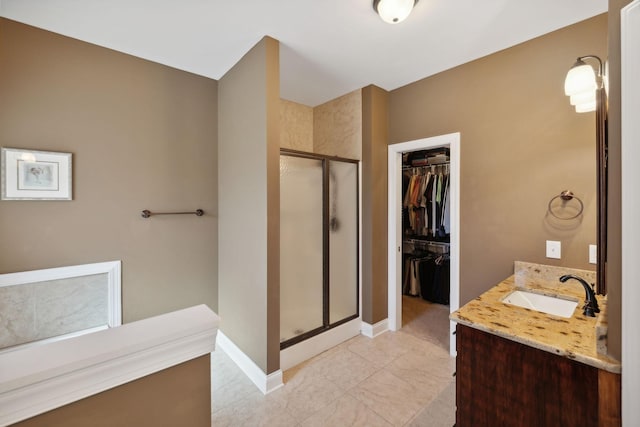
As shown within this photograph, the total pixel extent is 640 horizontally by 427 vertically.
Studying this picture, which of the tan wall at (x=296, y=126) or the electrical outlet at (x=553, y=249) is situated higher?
the tan wall at (x=296, y=126)

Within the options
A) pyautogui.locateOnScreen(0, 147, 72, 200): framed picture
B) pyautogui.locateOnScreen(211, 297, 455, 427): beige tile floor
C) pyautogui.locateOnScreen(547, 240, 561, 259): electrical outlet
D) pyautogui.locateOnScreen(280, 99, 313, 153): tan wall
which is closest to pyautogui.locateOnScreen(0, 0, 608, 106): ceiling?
pyautogui.locateOnScreen(280, 99, 313, 153): tan wall

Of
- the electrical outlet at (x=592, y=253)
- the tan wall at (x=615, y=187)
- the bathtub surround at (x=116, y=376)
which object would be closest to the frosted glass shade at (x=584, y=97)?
the tan wall at (x=615, y=187)

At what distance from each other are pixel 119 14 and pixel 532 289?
10.7 ft

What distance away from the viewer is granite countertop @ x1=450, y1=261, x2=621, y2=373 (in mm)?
1006

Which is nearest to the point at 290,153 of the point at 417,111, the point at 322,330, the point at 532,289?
the point at 417,111

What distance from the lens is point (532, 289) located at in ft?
5.94

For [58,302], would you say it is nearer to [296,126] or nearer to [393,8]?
[296,126]

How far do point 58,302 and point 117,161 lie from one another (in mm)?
1134

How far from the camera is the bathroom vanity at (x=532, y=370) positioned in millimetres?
982

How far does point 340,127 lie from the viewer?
3.13 metres

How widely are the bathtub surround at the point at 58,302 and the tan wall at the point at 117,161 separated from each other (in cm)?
7

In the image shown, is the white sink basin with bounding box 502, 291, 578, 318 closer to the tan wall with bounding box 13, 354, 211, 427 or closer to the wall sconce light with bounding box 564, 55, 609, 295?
the wall sconce light with bounding box 564, 55, 609, 295

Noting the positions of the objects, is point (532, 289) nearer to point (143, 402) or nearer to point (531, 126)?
point (531, 126)

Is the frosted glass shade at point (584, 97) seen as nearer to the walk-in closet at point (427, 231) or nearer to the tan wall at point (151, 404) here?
the walk-in closet at point (427, 231)
